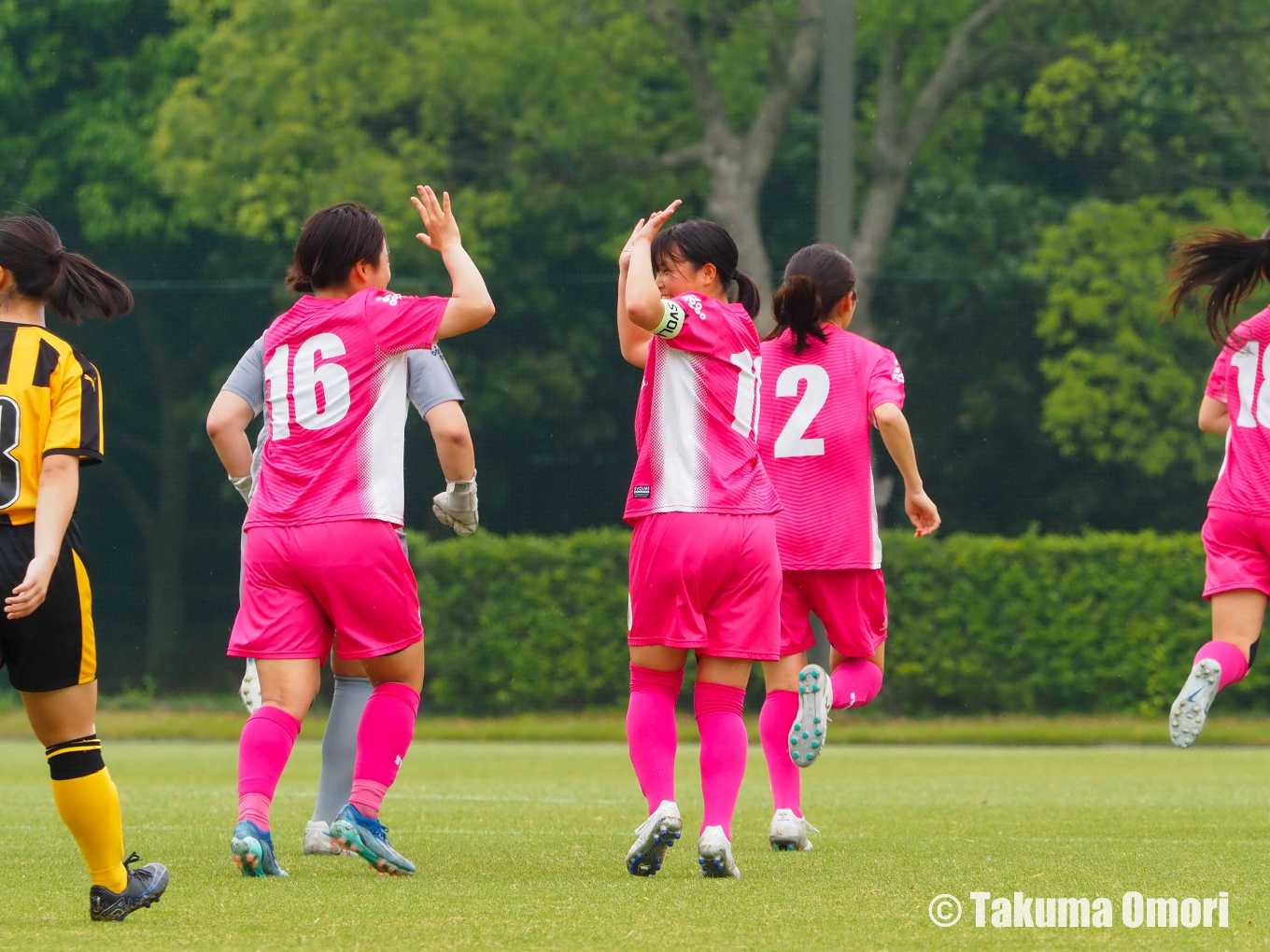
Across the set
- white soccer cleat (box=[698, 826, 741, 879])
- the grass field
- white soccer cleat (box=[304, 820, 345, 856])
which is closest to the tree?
the grass field

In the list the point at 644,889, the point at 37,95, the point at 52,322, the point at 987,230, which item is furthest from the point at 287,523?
the point at 37,95

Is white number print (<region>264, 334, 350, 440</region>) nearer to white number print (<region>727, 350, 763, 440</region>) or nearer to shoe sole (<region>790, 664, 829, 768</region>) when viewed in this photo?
white number print (<region>727, 350, 763, 440</region>)

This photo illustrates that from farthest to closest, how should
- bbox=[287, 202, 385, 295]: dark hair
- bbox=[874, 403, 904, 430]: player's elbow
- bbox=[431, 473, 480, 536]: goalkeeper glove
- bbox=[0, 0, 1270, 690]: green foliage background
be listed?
1. bbox=[0, 0, 1270, 690]: green foliage background
2. bbox=[874, 403, 904, 430]: player's elbow
3. bbox=[431, 473, 480, 536]: goalkeeper glove
4. bbox=[287, 202, 385, 295]: dark hair

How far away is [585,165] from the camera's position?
54.9ft

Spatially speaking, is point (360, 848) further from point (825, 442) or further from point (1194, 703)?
point (1194, 703)

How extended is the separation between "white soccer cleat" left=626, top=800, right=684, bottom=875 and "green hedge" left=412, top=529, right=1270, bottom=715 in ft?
31.5

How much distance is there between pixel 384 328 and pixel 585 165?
39.1ft

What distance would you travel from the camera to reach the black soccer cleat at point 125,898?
418 cm

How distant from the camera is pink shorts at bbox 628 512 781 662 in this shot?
5.10 metres

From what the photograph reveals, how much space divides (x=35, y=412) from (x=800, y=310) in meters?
2.74

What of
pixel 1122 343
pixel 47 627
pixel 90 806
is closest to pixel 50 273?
pixel 47 627

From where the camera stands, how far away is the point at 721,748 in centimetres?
519

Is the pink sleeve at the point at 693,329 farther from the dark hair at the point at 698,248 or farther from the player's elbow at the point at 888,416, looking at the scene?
the player's elbow at the point at 888,416

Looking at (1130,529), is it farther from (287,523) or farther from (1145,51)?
(287,523)
